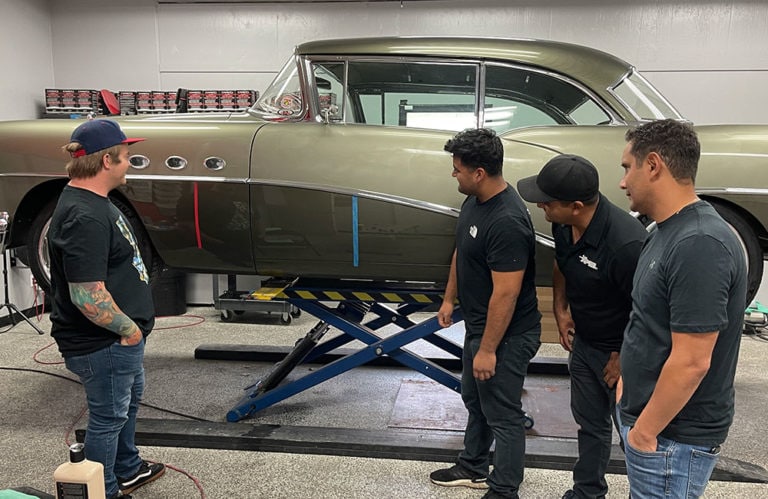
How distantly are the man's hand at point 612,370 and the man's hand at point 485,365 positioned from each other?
1.40ft

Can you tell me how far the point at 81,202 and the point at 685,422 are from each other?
200cm

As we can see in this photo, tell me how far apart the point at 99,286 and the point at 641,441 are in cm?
177

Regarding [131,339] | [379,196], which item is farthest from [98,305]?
[379,196]

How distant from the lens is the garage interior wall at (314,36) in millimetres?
5879

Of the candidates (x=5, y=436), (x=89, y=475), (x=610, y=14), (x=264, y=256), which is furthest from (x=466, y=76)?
(x=610, y=14)

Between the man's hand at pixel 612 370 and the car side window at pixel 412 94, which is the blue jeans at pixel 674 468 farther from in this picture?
the car side window at pixel 412 94

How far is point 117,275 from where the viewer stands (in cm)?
191

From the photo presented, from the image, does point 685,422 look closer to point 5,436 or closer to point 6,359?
point 5,436

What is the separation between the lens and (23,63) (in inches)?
242

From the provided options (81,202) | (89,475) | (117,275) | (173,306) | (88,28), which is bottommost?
(173,306)

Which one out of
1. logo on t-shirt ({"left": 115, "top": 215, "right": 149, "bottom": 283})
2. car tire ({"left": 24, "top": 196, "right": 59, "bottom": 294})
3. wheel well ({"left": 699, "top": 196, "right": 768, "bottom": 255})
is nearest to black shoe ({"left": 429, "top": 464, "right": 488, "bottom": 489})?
logo on t-shirt ({"left": 115, "top": 215, "right": 149, "bottom": 283})

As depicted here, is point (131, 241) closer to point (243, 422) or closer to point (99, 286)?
point (99, 286)

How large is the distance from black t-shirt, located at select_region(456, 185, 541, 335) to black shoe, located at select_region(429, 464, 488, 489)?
2.37ft

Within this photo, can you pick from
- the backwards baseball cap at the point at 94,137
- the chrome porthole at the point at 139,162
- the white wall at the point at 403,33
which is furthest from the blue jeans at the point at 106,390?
the white wall at the point at 403,33
